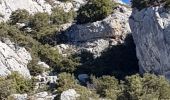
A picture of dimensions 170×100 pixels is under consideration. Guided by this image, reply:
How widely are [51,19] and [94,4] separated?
9340mm

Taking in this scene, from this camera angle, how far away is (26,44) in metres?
88.3

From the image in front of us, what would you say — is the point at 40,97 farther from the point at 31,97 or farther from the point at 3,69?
the point at 3,69

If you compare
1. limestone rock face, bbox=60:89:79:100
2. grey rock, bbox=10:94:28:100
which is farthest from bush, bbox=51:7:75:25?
limestone rock face, bbox=60:89:79:100

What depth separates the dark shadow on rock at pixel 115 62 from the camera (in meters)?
84.2

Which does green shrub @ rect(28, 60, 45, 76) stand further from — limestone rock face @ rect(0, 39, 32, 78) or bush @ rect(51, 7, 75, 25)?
bush @ rect(51, 7, 75, 25)

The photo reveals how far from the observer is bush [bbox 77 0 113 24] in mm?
90812

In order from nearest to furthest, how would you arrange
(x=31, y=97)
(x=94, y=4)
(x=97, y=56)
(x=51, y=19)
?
1. (x=31, y=97)
2. (x=97, y=56)
3. (x=94, y=4)
4. (x=51, y=19)

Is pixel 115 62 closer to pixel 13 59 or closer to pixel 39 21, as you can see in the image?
pixel 13 59

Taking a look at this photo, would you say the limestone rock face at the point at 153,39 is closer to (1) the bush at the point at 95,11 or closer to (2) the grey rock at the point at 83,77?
(2) the grey rock at the point at 83,77

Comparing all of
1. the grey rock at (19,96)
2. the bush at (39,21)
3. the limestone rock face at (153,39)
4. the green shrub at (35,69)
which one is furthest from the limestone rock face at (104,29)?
the grey rock at (19,96)

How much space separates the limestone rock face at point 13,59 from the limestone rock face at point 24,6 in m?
16.3

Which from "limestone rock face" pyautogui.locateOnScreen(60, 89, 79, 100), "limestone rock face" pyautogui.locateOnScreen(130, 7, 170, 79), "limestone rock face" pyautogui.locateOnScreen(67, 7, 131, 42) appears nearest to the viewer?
"limestone rock face" pyautogui.locateOnScreen(60, 89, 79, 100)

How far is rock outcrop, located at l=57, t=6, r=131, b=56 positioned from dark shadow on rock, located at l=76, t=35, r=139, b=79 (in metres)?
0.92

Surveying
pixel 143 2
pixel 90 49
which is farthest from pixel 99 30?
pixel 143 2
